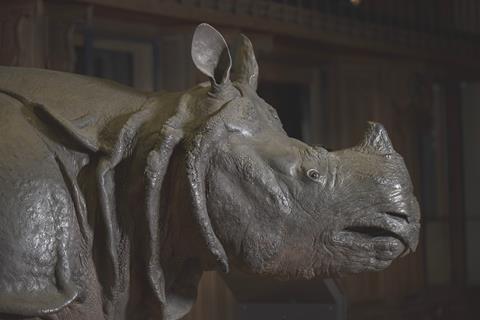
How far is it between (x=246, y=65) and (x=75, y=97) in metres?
0.22

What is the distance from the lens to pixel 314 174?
114 cm

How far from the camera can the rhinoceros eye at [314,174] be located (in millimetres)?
1138

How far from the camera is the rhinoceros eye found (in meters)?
1.14

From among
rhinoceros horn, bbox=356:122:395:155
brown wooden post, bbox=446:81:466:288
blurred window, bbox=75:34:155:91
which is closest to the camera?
rhinoceros horn, bbox=356:122:395:155

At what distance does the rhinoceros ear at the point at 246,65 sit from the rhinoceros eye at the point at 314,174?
168 millimetres

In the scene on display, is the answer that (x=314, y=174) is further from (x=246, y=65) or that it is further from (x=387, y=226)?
(x=246, y=65)

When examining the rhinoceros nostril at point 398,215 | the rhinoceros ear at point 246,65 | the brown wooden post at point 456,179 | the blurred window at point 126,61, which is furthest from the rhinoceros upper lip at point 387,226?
the brown wooden post at point 456,179

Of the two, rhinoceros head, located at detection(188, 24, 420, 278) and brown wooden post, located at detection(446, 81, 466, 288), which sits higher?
rhinoceros head, located at detection(188, 24, 420, 278)

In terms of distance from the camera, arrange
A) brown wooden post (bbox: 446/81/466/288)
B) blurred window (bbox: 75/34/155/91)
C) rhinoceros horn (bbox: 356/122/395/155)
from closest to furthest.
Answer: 1. rhinoceros horn (bbox: 356/122/395/155)
2. blurred window (bbox: 75/34/155/91)
3. brown wooden post (bbox: 446/81/466/288)

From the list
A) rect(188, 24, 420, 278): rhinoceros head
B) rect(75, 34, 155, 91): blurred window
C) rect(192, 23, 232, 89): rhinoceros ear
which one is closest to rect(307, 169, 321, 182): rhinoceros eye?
rect(188, 24, 420, 278): rhinoceros head

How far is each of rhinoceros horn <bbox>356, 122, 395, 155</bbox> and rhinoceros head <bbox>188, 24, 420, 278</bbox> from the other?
2cm

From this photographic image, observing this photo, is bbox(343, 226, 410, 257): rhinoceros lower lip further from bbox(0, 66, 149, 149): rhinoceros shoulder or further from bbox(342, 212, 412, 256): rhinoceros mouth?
bbox(0, 66, 149, 149): rhinoceros shoulder

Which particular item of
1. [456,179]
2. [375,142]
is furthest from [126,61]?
[456,179]

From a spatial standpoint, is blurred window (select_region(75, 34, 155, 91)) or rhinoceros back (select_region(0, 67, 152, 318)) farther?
blurred window (select_region(75, 34, 155, 91))
